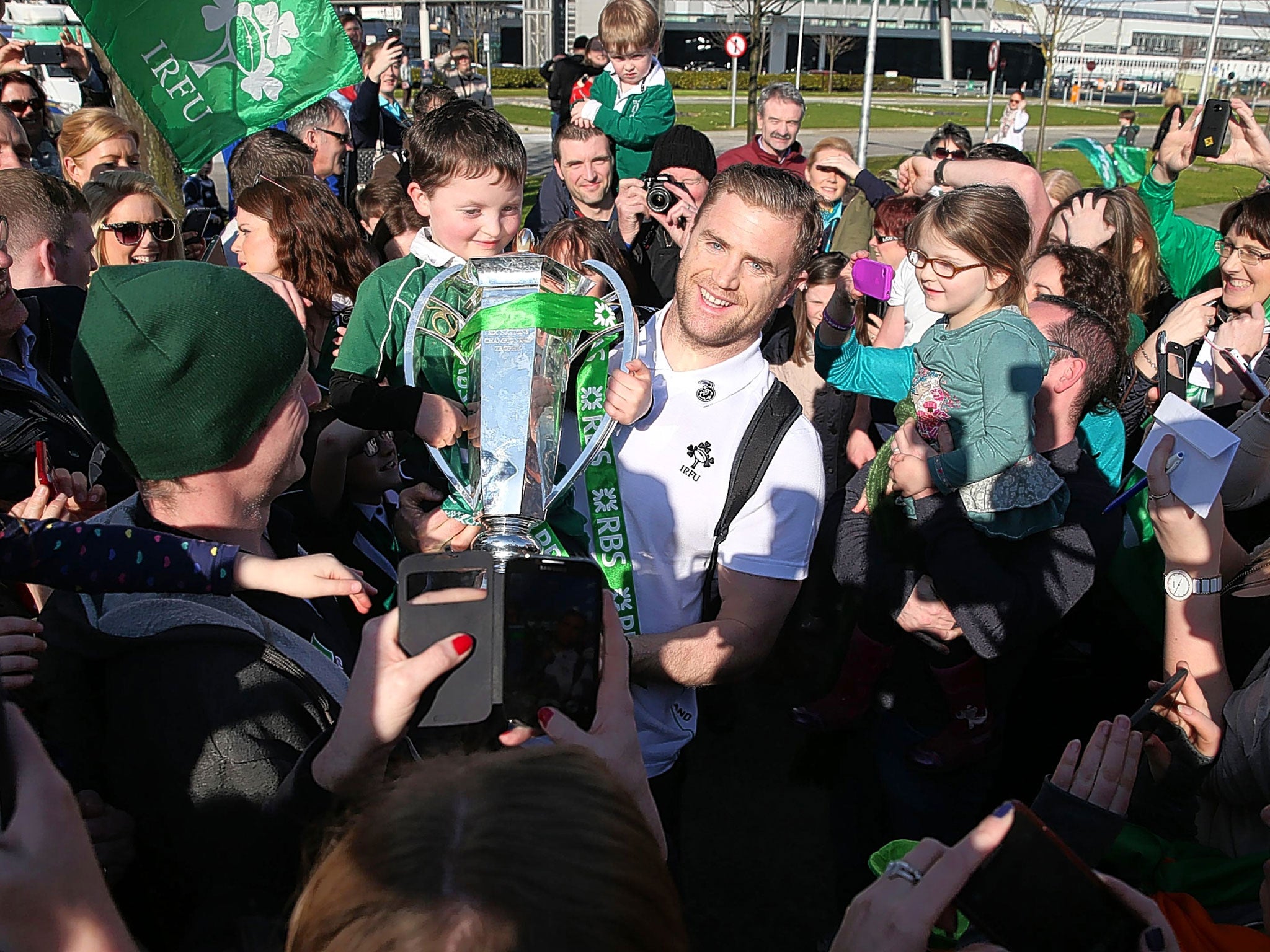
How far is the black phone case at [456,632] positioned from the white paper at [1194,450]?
182cm

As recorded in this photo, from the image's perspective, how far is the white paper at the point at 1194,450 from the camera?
217 centimetres

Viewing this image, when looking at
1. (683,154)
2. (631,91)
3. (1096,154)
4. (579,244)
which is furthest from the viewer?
(1096,154)

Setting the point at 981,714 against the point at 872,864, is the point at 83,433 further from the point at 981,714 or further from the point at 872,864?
the point at 981,714

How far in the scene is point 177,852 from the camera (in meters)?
1.42

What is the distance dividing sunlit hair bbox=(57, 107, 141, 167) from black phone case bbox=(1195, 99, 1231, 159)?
5.89m

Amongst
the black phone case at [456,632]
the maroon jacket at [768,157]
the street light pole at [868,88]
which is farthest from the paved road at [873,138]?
the black phone case at [456,632]

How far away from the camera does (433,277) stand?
2443 millimetres

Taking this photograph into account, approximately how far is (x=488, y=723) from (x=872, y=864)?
27.4 inches

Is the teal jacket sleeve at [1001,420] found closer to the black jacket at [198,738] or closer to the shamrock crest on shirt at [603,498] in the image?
the shamrock crest on shirt at [603,498]

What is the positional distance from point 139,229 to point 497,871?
3874mm

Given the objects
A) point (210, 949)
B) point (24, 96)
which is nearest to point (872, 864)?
point (210, 949)

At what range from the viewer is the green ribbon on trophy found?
6.74 feet

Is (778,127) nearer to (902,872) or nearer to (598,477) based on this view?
(598,477)

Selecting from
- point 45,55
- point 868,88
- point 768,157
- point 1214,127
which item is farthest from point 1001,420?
point 868,88
